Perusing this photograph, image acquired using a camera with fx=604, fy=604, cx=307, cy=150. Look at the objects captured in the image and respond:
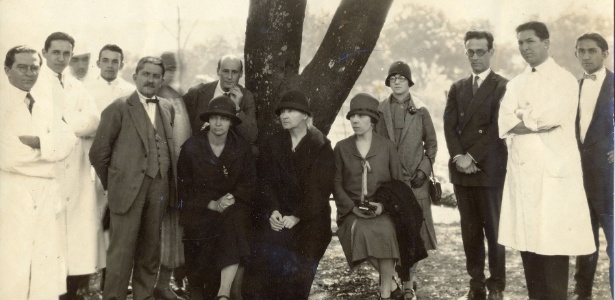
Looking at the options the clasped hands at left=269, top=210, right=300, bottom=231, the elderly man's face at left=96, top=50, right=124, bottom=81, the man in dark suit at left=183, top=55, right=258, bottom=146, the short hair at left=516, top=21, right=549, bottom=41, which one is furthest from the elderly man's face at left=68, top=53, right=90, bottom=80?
the short hair at left=516, top=21, right=549, bottom=41

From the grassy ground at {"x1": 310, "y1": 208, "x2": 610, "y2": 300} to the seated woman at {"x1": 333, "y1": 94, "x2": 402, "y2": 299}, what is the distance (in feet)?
1.82

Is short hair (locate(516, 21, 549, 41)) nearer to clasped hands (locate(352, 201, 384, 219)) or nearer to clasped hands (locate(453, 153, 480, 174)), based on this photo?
clasped hands (locate(453, 153, 480, 174))

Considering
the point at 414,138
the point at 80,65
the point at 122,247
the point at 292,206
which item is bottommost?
the point at 122,247

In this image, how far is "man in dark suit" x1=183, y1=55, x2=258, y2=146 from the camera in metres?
5.05

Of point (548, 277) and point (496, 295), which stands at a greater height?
point (548, 277)

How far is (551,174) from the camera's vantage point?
4734mm

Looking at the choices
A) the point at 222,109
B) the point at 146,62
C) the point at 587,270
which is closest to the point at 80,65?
the point at 146,62

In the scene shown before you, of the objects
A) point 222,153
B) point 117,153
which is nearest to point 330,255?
point 222,153

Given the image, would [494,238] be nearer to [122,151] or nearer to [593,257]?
[593,257]

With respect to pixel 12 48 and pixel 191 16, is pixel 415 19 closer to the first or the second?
pixel 191 16

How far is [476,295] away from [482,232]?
535mm

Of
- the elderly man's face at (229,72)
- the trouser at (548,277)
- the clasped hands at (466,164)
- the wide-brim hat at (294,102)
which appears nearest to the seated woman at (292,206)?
the wide-brim hat at (294,102)

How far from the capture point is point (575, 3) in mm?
4945

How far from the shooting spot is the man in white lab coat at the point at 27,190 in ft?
14.7
